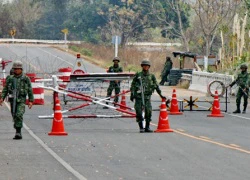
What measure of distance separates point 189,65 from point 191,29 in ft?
101

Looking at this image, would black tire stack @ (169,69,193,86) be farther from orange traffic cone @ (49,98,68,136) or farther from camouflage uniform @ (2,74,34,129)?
camouflage uniform @ (2,74,34,129)

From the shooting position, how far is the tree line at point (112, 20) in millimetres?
81350

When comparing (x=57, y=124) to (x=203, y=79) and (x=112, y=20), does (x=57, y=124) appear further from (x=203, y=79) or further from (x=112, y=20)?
(x=112, y=20)

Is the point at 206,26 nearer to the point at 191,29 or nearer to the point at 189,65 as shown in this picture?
the point at 189,65

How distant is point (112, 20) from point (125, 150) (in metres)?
85.5

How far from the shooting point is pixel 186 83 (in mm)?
48844

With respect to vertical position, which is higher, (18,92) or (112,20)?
(112,20)

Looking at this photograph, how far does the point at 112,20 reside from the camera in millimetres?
102500

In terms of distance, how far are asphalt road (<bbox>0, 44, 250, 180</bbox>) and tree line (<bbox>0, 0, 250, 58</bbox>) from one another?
4337 centimetres

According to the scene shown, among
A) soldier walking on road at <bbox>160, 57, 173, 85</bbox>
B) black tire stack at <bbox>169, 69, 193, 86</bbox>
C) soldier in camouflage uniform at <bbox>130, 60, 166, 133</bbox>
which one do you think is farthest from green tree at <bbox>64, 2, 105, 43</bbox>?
soldier in camouflage uniform at <bbox>130, 60, 166, 133</bbox>

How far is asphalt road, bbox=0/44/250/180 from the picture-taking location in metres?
14.0

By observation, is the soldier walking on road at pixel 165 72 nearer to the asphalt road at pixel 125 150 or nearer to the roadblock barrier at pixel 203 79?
the roadblock barrier at pixel 203 79

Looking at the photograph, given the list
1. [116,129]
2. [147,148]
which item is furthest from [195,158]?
[116,129]

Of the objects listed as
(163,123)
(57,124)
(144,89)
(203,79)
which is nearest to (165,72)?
(203,79)
